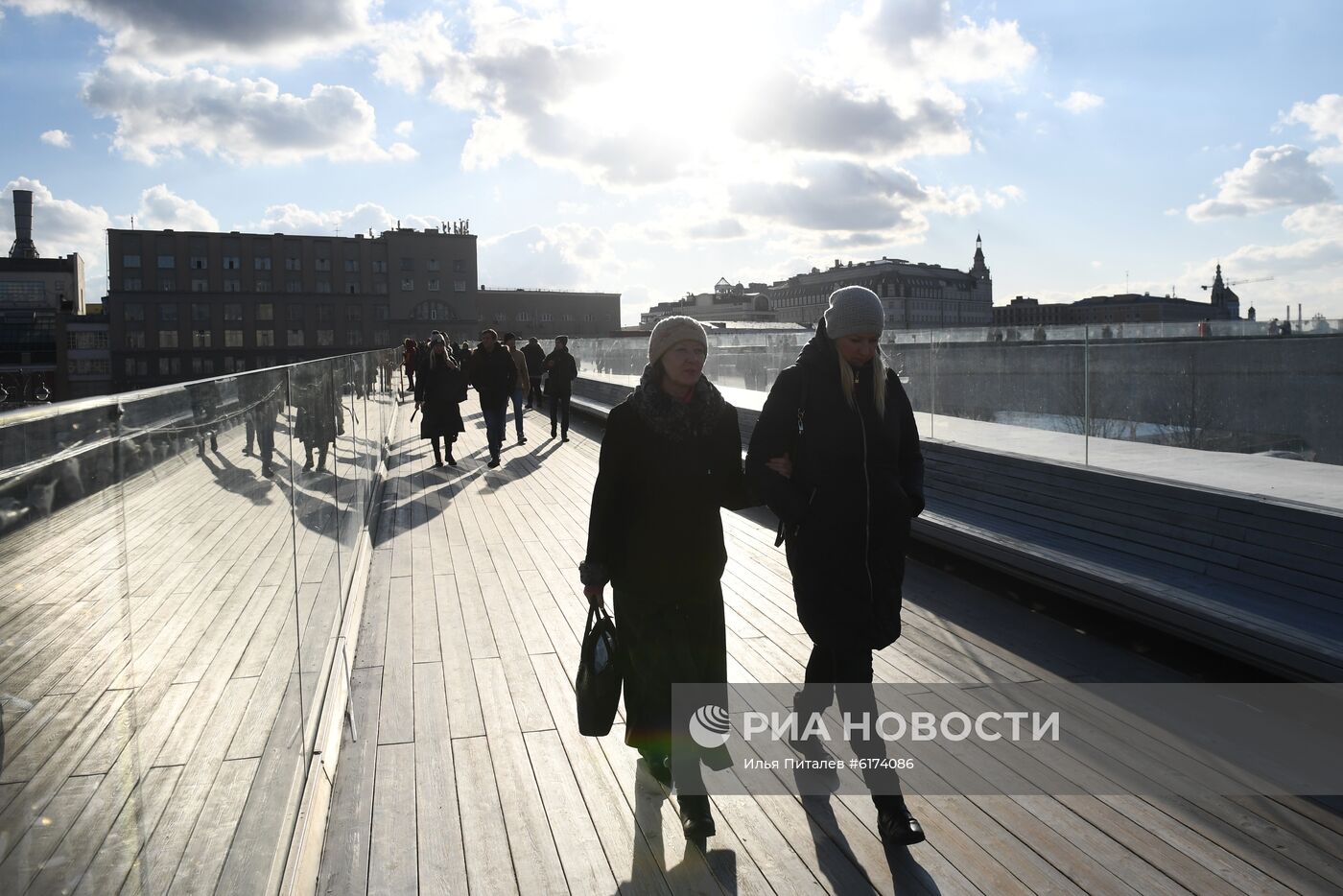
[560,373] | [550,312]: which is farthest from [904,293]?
[560,373]

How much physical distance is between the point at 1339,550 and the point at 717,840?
3.02 metres

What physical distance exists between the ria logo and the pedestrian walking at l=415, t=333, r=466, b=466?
1066 cm

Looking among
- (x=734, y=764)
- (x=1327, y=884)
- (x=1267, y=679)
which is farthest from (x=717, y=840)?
(x=1267, y=679)

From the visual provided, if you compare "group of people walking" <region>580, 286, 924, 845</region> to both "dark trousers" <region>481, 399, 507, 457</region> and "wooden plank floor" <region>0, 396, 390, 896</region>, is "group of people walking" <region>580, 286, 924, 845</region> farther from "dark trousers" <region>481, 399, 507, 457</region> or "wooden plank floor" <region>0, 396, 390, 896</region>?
"dark trousers" <region>481, 399, 507, 457</region>

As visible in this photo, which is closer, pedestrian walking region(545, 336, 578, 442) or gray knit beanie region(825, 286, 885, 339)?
gray knit beanie region(825, 286, 885, 339)

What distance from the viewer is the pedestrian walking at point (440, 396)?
13.9m

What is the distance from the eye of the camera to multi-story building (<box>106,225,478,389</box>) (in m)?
99.9

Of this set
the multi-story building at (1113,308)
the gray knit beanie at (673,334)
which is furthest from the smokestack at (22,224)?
the gray knit beanie at (673,334)

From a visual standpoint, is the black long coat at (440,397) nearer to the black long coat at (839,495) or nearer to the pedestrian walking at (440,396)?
the pedestrian walking at (440,396)

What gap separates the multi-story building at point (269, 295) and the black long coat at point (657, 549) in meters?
103

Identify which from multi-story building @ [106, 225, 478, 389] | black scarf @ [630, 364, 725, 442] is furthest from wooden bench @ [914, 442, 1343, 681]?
multi-story building @ [106, 225, 478, 389]

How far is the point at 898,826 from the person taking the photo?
3430 mm

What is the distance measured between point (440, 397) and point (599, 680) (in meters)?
10.8

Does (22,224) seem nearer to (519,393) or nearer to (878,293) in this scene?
(878,293)
